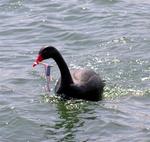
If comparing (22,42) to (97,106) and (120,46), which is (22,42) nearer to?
(120,46)

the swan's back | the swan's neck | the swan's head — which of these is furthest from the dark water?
the swan's head

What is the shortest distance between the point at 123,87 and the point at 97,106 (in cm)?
96

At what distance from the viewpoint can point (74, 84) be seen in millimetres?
12594

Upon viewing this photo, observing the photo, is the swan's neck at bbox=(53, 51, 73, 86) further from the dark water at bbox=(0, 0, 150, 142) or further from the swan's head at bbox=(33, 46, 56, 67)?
the dark water at bbox=(0, 0, 150, 142)

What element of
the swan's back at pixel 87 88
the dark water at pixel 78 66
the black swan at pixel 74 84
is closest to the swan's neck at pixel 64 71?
the black swan at pixel 74 84

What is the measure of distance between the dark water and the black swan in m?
0.17

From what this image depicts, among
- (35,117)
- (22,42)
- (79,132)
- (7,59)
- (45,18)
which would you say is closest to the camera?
(79,132)

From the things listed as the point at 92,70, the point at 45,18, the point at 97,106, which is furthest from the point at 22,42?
the point at 97,106

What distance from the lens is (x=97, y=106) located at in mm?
12195

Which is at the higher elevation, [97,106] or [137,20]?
[137,20]

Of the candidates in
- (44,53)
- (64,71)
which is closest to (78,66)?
(64,71)

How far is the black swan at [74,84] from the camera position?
40.9ft

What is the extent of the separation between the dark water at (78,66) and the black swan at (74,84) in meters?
0.17

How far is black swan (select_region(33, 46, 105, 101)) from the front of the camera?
40.9ft
